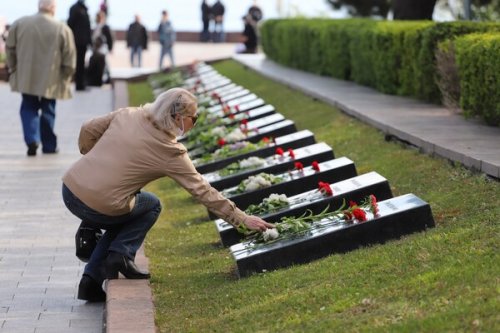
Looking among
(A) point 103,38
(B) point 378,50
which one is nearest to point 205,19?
(A) point 103,38

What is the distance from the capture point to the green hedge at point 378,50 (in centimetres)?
1524

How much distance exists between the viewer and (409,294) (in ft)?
19.8

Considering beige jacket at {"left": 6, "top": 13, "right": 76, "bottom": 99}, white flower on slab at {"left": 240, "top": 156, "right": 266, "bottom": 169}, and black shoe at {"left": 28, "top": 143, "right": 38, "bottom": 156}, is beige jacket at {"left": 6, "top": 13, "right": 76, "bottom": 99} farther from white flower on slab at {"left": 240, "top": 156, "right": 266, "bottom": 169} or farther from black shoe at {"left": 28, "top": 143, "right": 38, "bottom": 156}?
white flower on slab at {"left": 240, "top": 156, "right": 266, "bottom": 169}

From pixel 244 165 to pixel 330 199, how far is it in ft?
8.70

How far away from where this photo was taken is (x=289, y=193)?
964 cm

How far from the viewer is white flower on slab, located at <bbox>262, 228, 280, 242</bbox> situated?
25.1 ft

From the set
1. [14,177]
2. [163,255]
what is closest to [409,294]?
[163,255]

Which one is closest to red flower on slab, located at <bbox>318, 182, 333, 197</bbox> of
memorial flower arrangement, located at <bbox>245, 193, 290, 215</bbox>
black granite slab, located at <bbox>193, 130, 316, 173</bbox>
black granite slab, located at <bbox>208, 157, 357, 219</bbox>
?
memorial flower arrangement, located at <bbox>245, 193, 290, 215</bbox>

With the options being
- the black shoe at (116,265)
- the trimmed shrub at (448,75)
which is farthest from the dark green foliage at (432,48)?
the black shoe at (116,265)

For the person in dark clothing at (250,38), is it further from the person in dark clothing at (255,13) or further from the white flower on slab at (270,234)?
the white flower on slab at (270,234)

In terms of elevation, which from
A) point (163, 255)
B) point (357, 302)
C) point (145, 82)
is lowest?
point (145, 82)

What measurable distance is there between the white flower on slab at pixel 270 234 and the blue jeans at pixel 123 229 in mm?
673

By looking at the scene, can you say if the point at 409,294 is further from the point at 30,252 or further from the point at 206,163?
the point at 206,163

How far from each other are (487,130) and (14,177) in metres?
4.83
